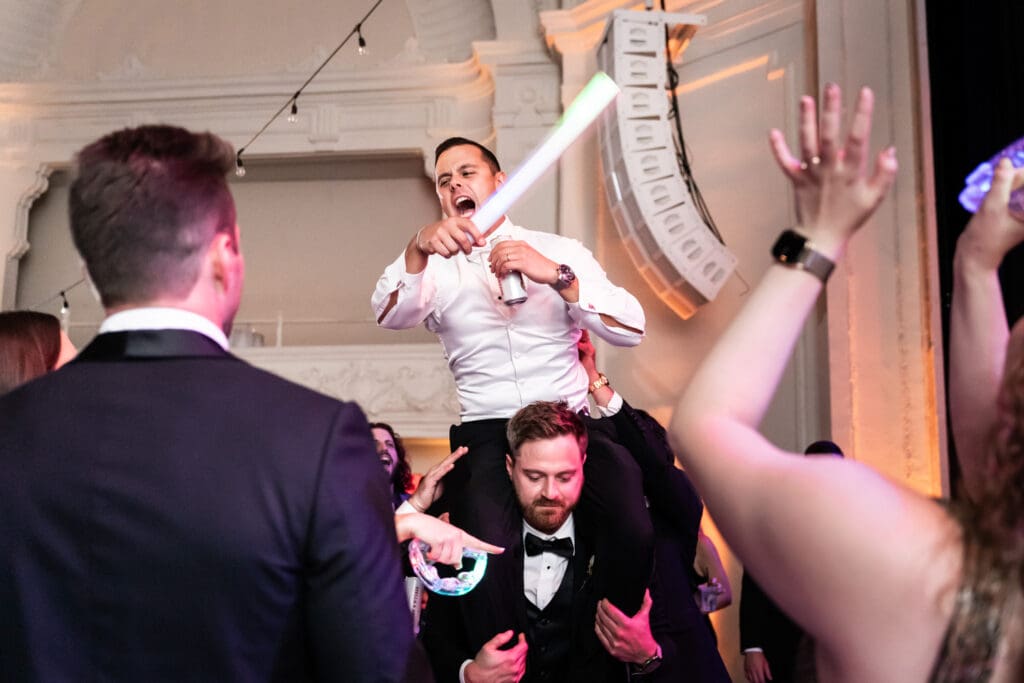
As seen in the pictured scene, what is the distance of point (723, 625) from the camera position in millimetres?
5637

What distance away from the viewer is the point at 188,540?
1.30 meters

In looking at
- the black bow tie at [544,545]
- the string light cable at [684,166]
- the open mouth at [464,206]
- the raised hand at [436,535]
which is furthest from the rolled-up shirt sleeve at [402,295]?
the string light cable at [684,166]

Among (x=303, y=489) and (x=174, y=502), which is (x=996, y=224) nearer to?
(x=303, y=489)

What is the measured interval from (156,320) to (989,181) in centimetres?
120

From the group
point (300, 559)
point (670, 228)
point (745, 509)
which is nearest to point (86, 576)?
point (300, 559)

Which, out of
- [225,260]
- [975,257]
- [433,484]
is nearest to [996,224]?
[975,257]

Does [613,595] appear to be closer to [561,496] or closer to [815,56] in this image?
[561,496]


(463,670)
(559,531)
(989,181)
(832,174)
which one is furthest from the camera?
(559,531)

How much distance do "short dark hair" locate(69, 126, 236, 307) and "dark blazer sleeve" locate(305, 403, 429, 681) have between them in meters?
0.29

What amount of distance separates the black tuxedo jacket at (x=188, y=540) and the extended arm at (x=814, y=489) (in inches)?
17.6

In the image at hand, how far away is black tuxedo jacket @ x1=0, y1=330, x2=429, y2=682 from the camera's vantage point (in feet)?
4.29

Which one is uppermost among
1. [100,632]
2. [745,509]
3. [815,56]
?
[815,56]

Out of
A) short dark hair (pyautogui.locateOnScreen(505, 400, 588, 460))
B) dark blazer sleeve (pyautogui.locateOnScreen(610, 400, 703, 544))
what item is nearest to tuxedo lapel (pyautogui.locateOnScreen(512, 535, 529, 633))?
short dark hair (pyautogui.locateOnScreen(505, 400, 588, 460))

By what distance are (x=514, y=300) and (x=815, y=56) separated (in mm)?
3448
